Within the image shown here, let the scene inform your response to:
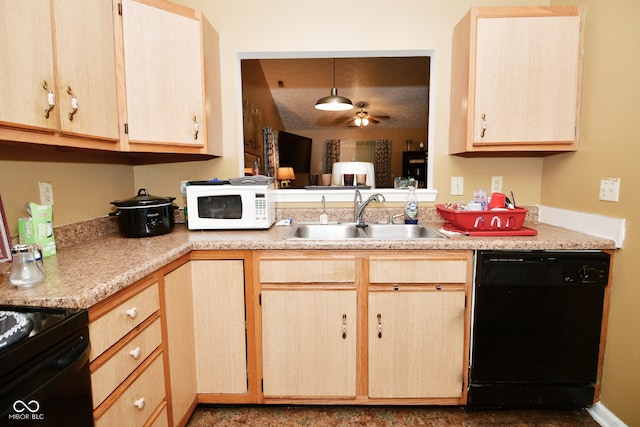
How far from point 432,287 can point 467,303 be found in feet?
0.62

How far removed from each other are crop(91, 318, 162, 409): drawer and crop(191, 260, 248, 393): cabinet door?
0.31 meters

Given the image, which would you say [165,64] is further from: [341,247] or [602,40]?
[602,40]

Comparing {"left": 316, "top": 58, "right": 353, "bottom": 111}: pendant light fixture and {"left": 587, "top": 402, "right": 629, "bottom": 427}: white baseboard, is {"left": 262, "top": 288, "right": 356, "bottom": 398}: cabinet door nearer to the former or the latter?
{"left": 587, "top": 402, "right": 629, "bottom": 427}: white baseboard

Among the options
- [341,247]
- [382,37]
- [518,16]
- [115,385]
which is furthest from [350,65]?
[115,385]

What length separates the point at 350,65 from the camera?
16.5ft

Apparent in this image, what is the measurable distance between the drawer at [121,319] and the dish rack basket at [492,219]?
153cm

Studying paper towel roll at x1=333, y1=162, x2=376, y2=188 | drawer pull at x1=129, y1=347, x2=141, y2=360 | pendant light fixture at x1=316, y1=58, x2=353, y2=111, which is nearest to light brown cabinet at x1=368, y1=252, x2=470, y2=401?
paper towel roll at x1=333, y1=162, x2=376, y2=188

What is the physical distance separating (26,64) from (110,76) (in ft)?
1.51

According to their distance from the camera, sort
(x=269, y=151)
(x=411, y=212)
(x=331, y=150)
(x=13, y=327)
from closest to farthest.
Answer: (x=13, y=327), (x=411, y=212), (x=269, y=151), (x=331, y=150)

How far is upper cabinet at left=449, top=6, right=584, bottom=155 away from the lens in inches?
69.4

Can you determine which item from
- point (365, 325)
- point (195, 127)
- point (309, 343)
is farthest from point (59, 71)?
point (365, 325)

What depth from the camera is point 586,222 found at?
1.75m

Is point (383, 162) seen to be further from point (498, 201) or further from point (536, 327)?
point (536, 327)

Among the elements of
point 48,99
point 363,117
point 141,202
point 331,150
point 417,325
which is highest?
point 363,117
